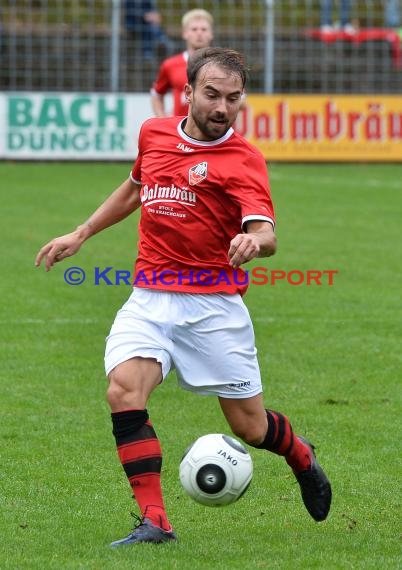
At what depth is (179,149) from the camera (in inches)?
207

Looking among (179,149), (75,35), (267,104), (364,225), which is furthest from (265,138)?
(179,149)

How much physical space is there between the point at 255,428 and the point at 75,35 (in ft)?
56.8

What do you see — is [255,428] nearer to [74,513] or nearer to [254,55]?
[74,513]

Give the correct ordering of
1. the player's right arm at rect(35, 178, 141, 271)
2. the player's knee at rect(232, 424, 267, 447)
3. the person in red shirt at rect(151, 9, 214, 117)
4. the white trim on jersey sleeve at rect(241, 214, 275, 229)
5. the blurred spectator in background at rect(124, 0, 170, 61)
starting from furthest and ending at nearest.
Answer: the blurred spectator in background at rect(124, 0, 170, 61)
the person in red shirt at rect(151, 9, 214, 117)
the player's right arm at rect(35, 178, 141, 271)
the player's knee at rect(232, 424, 267, 447)
the white trim on jersey sleeve at rect(241, 214, 275, 229)

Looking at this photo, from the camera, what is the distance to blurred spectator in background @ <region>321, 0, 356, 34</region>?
861 inches

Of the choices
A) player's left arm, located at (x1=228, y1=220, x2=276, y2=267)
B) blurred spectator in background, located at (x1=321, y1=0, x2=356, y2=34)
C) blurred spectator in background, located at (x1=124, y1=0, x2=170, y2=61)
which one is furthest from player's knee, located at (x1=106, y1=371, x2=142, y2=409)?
blurred spectator in background, located at (x1=321, y1=0, x2=356, y2=34)

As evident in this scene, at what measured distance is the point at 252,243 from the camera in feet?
15.4

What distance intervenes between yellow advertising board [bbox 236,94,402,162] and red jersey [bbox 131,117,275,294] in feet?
50.5

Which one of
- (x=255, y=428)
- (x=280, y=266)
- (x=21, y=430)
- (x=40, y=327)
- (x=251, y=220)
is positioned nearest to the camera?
(x=251, y=220)

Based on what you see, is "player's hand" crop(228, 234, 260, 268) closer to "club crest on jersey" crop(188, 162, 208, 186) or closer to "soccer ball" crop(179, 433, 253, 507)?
"club crest on jersey" crop(188, 162, 208, 186)

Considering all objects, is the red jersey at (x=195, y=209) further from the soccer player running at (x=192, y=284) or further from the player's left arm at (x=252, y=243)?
the player's left arm at (x=252, y=243)

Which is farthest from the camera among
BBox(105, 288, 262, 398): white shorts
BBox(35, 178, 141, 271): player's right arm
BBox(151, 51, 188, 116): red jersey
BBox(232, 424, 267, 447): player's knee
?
BBox(151, 51, 188, 116): red jersey

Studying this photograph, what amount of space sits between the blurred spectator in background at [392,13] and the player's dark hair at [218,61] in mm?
17380

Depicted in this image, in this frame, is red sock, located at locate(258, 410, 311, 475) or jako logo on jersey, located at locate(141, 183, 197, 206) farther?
red sock, located at locate(258, 410, 311, 475)
